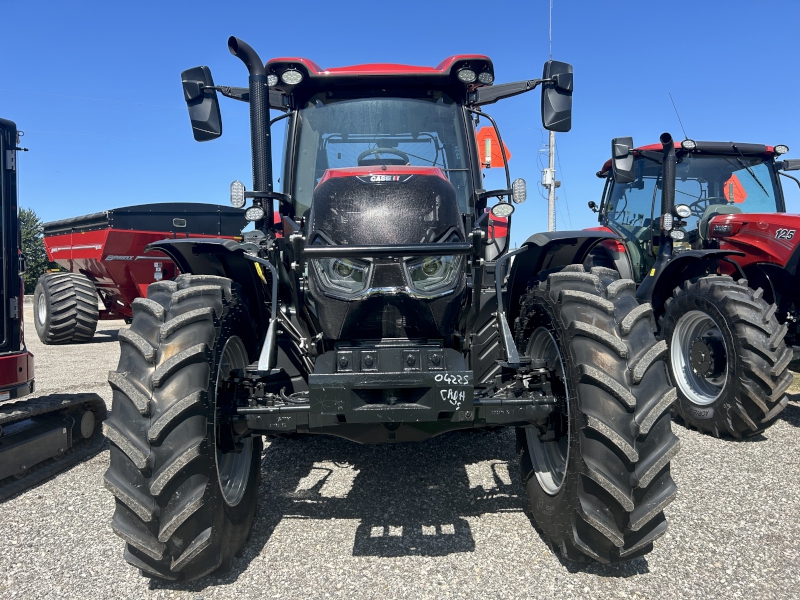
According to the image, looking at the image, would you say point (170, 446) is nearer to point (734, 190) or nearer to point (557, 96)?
point (557, 96)

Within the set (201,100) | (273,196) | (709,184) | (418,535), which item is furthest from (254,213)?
(709,184)

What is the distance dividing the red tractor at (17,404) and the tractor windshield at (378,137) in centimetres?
212

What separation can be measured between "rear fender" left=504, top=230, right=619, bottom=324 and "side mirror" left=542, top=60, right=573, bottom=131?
79 cm

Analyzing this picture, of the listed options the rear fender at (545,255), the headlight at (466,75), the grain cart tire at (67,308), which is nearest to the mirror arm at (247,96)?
Result: the headlight at (466,75)

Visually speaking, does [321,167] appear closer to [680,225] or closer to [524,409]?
[524,409]

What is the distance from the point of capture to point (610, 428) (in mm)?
2354

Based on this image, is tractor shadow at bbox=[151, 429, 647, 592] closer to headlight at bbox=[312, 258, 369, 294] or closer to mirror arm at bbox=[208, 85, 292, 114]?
headlight at bbox=[312, 258, 369, 294]

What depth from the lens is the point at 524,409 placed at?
265 centimetres

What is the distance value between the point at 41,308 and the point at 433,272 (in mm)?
11063

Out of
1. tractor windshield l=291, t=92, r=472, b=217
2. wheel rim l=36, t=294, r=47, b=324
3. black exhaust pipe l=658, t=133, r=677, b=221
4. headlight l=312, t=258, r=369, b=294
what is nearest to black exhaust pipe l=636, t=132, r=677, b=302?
black exhaust pipe l=658, t=133, r=677, b=221

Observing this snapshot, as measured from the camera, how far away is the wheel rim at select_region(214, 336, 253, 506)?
8.84 ft

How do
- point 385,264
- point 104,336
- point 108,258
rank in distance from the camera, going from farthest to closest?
point 104,336, point 108,258, point 385,264

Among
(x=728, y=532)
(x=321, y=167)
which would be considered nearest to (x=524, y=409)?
(x=728, y=532)

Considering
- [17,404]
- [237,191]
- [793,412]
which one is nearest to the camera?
[237,191]
